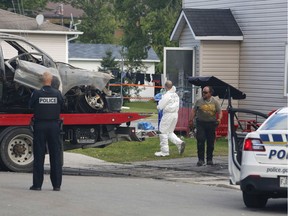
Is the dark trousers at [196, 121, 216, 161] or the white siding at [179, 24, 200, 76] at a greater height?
the white siding at [179, 24, 200, 76]

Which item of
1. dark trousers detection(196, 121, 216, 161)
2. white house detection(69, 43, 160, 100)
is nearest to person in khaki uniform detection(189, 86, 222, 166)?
dark trousers detection(196, 121, 216, 161)

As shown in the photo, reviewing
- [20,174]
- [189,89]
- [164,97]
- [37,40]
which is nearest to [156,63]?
[37,40]

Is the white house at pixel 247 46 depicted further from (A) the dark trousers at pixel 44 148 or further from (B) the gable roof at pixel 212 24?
(A) the dark trousers at pixel 44 148

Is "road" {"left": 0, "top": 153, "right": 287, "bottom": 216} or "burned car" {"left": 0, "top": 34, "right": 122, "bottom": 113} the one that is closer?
"road" {"left": 0, "top": 153, "right": 287, "bottom": 216}

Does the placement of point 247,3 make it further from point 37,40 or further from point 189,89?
point 37,40

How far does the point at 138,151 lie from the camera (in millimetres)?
22703

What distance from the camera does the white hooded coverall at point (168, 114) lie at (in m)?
21.0

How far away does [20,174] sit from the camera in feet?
55.7

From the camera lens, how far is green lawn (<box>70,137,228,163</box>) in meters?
21.4

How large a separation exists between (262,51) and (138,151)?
570cm

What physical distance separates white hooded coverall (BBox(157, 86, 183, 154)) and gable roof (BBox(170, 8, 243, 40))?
19.7ft

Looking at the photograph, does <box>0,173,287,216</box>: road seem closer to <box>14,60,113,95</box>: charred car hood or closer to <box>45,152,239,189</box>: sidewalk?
<box>45,152,239,189</box>: sidewalk

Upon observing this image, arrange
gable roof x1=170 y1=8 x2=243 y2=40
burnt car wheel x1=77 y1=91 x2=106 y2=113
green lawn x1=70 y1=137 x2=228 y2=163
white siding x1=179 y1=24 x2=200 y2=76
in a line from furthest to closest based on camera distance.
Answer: white siding x1=179 y1=24 x2=200 y2=76 → gable roof x1=170 y1=8 x2=243 y2=40 → green lawn x1=70 y1=137 x2=228 y2=163 → burnt car wheel x1=77 y1=91 x2=106 y2=113

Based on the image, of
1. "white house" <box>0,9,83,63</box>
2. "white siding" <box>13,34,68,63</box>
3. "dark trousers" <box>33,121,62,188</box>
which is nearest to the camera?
"dark trousers" <box>33,121,62,188</box>
